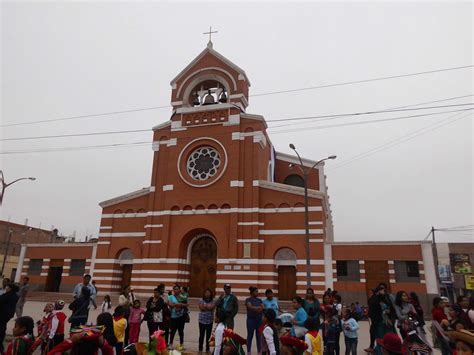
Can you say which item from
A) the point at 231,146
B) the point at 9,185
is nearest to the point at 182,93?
the point at 231,146

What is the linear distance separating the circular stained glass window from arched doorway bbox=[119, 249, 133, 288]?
792 centimetres

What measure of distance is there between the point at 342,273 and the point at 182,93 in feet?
61.8

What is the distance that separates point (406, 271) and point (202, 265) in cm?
1385

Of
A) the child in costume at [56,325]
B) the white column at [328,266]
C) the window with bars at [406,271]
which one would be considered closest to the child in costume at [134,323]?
the child in costume at [56,325]

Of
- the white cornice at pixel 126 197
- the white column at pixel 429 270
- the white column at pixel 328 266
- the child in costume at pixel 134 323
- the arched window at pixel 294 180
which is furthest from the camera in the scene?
the arched window at pixel 294 180

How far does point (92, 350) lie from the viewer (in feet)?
14.4

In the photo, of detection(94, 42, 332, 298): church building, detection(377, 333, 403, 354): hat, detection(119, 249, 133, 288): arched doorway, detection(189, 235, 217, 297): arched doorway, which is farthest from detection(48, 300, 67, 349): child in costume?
detection(119, 249, 133, 288): arched doorway

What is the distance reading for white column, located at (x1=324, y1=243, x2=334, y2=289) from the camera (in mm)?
23316

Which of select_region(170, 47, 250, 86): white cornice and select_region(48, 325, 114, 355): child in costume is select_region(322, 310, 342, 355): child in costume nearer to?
select_region(48, 325, 114, 355): child in costume

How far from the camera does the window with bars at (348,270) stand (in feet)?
78.0

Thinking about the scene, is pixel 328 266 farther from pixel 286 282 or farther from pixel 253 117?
pixel 253 117

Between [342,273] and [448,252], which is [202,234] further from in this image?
[448,252]

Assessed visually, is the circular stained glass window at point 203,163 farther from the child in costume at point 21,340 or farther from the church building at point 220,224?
the child in costume at point 21,340

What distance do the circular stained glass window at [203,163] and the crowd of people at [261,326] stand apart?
50.3 feet
